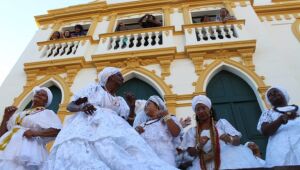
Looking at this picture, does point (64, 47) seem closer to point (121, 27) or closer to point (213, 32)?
point (121, 27)

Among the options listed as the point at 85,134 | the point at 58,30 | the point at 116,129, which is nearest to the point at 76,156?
the point at 85,134

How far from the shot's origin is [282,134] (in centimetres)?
299

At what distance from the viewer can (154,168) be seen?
1951mm

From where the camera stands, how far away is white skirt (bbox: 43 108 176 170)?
2.01 m

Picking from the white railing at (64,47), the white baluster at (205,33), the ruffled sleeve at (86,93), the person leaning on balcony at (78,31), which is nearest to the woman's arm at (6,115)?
the ruffled sleeve at (86,93)

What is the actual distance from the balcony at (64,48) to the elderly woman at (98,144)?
513cm

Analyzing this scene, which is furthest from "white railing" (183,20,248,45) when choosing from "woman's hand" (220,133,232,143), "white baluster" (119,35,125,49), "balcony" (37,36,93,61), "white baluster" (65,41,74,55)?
"woman's hand" (220,133,232,143)

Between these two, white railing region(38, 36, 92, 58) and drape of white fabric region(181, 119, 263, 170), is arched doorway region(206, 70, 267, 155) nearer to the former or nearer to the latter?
drape of white fabric region(181, 119, 263, 170)

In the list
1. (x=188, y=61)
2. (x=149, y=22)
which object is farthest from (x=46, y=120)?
(x=149, y=22)

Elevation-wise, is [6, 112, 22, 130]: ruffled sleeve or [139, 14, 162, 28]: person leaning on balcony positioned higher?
[139, 14, 162, 28]: person leaning on balcony

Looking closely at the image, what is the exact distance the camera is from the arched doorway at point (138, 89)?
21.1 feet

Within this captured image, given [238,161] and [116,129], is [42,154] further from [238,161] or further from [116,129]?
[238,161]

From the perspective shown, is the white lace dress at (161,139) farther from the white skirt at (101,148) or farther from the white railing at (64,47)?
the white railing at (64,47)

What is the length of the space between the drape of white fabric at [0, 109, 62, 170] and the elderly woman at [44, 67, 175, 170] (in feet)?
2.21
